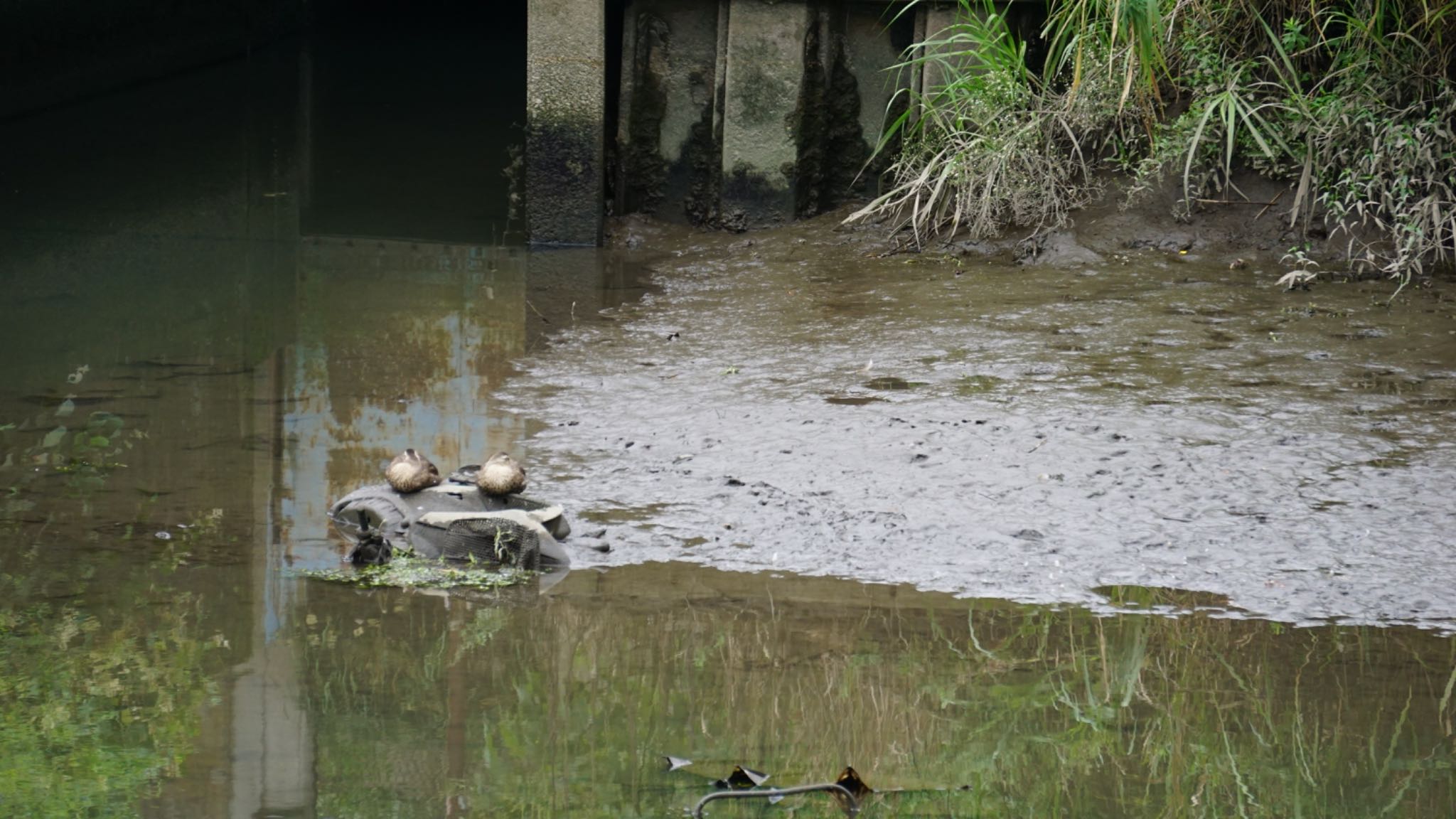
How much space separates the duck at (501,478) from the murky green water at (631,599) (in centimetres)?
23

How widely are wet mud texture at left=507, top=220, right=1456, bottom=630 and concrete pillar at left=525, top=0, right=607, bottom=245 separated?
1.14 metres

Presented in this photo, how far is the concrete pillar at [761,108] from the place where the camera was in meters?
7.54

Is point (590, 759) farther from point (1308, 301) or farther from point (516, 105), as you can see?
point (516, 105)

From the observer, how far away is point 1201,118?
6625mm

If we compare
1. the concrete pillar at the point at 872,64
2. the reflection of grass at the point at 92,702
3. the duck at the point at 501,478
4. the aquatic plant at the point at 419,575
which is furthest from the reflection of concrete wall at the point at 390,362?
the concrete pillar at the point at 872,64

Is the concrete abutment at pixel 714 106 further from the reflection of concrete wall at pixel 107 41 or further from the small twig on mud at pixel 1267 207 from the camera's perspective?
the reflection of concrete wall at pixel 107 41

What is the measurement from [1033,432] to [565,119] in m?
3.66

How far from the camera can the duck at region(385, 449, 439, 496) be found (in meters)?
4.12

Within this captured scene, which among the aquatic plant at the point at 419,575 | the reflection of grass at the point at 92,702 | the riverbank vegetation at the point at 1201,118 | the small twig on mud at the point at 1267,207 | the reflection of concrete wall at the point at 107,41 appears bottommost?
the reflection of grass at the point at 92,702

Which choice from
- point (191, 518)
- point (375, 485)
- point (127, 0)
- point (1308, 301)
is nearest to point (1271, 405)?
point (1308, 301)

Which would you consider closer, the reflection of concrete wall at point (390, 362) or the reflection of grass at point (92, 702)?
the reflection of grass at point (92, 702)

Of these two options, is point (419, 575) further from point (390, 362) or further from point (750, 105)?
point (750, 105)

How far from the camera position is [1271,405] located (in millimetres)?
4883

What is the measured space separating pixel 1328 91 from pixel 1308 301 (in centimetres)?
123
